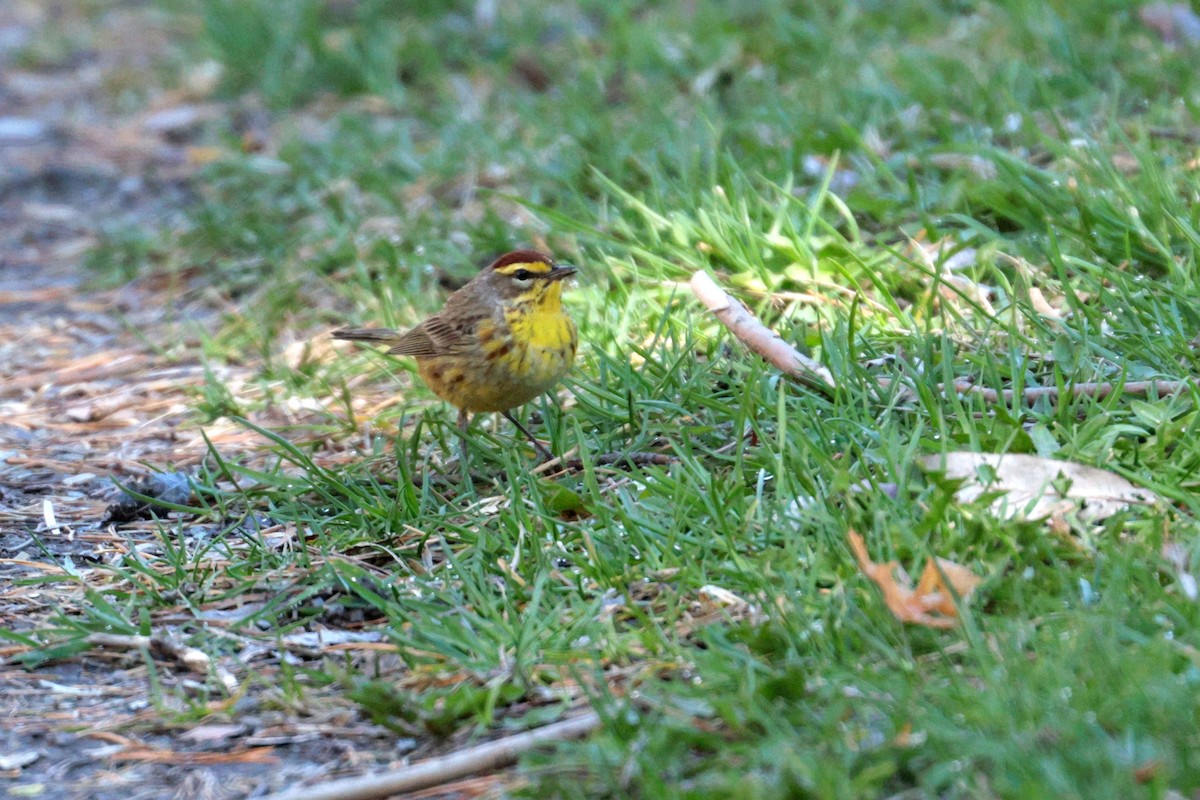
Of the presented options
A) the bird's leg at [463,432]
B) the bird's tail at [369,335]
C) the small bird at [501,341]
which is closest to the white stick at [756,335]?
the small bird at [501,341]

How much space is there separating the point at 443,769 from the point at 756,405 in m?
1.77

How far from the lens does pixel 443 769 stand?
9.76 ft

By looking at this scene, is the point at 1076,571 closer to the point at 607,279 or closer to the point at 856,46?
the point at 607,279

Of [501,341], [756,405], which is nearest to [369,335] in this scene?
[501,341]

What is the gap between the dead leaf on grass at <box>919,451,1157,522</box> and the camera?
11.6 ft

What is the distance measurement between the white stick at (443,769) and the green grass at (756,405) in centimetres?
8

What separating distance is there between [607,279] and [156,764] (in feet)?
9.64

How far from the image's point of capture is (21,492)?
16.2 ft

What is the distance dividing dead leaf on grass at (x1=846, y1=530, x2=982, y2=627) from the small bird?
61.7 inches

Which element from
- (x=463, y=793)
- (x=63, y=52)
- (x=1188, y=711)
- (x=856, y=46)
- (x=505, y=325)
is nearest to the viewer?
(x=1188, y=711)

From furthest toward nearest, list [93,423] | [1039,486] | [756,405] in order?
[93,423], [756,405], [1039,486]

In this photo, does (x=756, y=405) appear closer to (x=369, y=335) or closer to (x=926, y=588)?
(x=926, y=588)

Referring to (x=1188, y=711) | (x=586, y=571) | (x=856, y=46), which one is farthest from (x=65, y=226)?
(x=1188, y=711)

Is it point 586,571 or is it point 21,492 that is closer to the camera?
point 586,571
